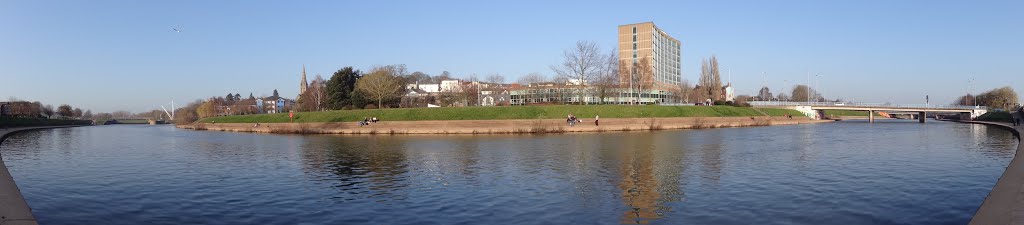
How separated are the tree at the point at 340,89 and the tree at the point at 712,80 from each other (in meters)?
73.2

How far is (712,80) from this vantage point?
138375 mm

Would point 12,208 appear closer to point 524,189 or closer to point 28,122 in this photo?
point 524,189

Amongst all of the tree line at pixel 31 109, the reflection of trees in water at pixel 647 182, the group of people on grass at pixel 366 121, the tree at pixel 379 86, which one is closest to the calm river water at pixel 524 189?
the reflection of trees in water at pixel 647 182

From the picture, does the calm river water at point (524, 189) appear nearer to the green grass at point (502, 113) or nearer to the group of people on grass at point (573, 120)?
the group of people on grass at point (573, 120)

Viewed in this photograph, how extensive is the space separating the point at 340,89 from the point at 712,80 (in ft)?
254

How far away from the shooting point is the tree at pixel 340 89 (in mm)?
104000

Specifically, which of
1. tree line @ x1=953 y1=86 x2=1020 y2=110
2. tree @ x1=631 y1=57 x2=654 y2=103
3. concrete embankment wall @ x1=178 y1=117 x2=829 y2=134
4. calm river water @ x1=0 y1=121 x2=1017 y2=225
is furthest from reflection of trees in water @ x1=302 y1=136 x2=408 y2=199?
tree line @ x1=953 y1=86 x2=1020 y2=110

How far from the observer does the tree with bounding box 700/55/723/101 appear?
136 m

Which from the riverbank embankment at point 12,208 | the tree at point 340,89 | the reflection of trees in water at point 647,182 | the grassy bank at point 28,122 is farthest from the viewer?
the tree at point 340,89

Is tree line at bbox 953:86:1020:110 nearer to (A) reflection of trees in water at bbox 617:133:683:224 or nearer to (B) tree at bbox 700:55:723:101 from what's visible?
(B) tree at bbox 700:55:723:101

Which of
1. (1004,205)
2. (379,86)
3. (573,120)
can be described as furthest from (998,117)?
(1004,205)

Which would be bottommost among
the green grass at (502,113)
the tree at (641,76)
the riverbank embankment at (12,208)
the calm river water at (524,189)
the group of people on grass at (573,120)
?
the calm river water at (524,189)

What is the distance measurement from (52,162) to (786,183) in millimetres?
32475

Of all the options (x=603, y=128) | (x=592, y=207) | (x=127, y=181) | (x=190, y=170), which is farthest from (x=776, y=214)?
(x=603, y=128)
